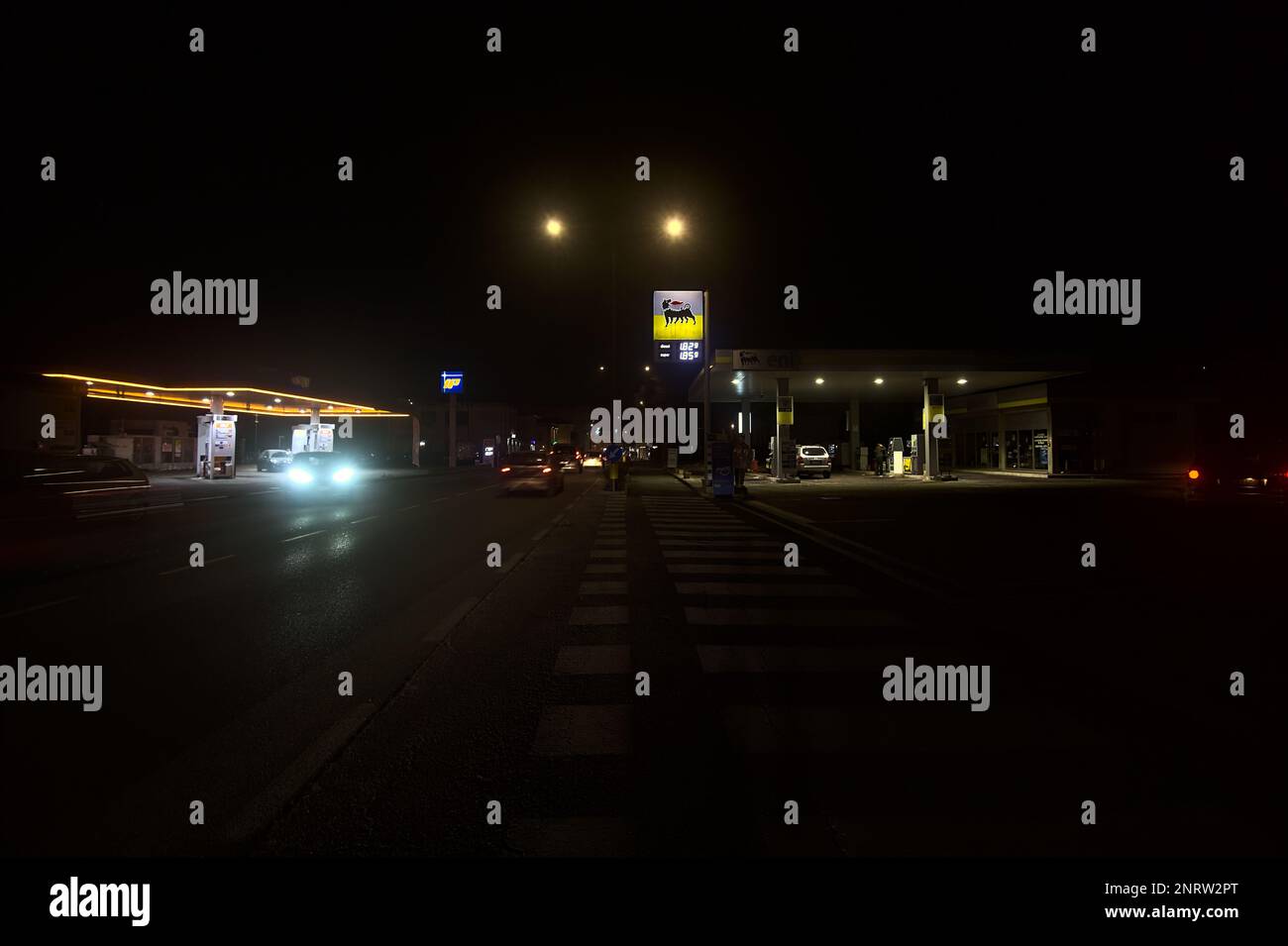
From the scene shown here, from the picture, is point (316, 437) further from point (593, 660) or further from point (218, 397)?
point (593, 660)

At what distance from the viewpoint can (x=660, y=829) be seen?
11.0 ft

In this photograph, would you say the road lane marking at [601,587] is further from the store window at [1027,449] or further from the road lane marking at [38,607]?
the store window at [1027,449]

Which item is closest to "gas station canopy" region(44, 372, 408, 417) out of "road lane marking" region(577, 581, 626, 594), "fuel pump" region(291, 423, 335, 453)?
"fuel pump" region(291, 423, 335, 453)

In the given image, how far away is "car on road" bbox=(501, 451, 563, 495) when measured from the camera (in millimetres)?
28859

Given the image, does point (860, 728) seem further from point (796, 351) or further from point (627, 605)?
→ point (796, 351)

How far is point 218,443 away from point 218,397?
3684 mm

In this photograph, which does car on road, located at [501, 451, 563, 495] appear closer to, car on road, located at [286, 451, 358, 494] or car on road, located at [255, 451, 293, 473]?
car on road, located at [286, 451, 358, 494]

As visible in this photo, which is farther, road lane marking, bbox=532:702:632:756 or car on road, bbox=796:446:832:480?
car on road, bbox=796:446:832:480

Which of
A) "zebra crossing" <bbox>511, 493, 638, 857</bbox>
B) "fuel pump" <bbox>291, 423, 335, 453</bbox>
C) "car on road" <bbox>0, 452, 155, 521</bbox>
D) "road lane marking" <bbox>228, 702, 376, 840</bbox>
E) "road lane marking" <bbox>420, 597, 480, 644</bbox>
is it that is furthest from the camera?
"fuel pump" <bbox>291, 423, 335, 453</bbox>

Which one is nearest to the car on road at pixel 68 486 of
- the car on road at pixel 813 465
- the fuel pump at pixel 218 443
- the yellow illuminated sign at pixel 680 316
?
the yellow illuminated sign at pixel 680 316

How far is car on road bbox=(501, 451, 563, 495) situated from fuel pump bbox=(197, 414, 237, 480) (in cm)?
2136
